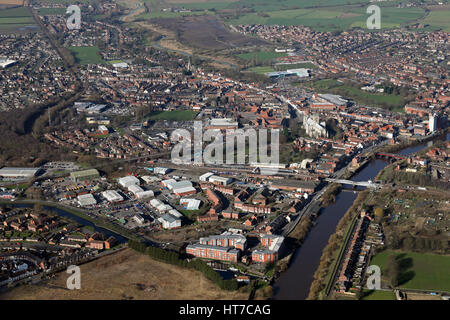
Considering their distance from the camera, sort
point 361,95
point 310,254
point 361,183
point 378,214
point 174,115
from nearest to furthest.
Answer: point 310,254, point 378,214, point 361,183, point 174,115, point 361,95

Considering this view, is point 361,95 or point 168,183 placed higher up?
point 361,95

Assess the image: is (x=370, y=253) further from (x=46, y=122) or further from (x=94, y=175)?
(x=46, y=122)

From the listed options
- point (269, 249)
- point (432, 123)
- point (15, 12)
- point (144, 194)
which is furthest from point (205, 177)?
point (15, 12)

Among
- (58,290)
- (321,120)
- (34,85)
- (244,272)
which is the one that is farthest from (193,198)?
(34,85)

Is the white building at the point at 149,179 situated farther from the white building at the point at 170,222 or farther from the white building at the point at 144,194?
the white building at the point at 170,222

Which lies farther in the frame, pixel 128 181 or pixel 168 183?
pixel 128 181

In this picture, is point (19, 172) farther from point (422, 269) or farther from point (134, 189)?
point (422, 269)

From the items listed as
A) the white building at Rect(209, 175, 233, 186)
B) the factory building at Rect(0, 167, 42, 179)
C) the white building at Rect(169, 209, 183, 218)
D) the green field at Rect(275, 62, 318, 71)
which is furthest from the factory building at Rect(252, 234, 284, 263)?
the green field at Rect(275, 62, 318, 71)
